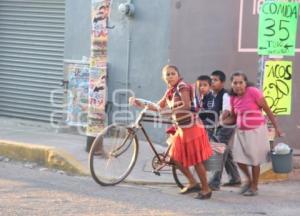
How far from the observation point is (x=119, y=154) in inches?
328

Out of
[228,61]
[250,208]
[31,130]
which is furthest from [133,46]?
[250,208]

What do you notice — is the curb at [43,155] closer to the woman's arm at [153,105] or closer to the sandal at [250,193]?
the woman's arm at [153,105]

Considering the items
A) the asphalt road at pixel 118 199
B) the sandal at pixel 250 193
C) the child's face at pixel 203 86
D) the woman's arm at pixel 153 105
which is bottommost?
the asphalt road at pixel 118 199

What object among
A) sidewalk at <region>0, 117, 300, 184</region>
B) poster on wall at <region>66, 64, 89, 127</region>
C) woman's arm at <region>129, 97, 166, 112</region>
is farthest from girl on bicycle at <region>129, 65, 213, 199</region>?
poster on wall at <region>66, 64, 89, 127</region>

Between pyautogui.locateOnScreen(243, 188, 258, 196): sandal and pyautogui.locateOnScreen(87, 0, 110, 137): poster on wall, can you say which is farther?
pyautogui.locateOnScreen(87, 0, 110, 137): poster on wall

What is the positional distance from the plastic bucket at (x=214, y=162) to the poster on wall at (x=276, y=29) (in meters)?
1.84

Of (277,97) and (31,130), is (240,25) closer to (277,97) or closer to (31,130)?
(277,97)

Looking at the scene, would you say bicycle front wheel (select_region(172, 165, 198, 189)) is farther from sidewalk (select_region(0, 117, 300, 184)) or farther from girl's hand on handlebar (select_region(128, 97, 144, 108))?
girl's hand on handlebar (select_region(128, 97, 144, 108))

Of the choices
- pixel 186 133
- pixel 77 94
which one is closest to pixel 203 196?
pixel 186 133

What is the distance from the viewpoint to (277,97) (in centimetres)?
923

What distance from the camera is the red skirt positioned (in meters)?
7.80

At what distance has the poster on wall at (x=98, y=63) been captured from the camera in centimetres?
977

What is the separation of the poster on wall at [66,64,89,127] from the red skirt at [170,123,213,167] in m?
4.46

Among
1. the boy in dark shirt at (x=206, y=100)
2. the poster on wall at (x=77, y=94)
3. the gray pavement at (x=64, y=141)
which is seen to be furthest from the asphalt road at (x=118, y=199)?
the poster on wall at (x=77, y=94)
